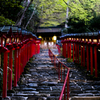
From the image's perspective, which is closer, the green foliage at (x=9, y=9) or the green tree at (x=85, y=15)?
the green foliage at (x=9, y=9)

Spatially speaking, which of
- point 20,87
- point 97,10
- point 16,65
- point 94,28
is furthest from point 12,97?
point 97,10

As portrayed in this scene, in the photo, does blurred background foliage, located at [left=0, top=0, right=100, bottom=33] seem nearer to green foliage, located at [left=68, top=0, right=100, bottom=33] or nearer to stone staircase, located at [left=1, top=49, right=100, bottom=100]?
green foliage, located at [left=68, top=0, right=100, bottom=33]

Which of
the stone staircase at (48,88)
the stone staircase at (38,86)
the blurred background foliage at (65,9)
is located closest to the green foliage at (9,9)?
the blurred background foliage at (65,9)

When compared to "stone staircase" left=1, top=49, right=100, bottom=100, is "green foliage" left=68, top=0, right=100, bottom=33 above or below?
above

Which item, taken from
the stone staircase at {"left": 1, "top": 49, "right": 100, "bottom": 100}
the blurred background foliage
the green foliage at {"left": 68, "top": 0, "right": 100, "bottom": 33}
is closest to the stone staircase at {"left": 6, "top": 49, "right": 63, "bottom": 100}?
the stone staircase at {"left": 1, "top": 49, "right": 100, "bottom": 100}

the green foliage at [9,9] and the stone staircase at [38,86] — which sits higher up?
the green foliage at [9,9]

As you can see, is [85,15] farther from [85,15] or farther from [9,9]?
[9,9]

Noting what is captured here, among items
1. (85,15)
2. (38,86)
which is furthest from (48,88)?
(85,15)

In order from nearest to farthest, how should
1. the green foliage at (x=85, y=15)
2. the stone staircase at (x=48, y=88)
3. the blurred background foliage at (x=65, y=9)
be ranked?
the stone staircase at (x=48, y=88), the blurred background foliage at (x=65, y=9), the green foliage at (x=85, y=15)

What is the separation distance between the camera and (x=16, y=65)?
6812 mm

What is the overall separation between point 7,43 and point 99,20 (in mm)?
9788

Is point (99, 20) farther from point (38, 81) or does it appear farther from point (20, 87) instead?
point (20, 87)

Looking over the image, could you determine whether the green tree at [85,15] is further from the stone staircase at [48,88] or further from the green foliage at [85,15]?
the stone staircase at [48,88]

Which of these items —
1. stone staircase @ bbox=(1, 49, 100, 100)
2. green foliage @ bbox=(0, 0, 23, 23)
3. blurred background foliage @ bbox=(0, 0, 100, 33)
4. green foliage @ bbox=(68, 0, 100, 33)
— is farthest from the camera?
green foliage @ bbox=(0, 0, 23, 23)
